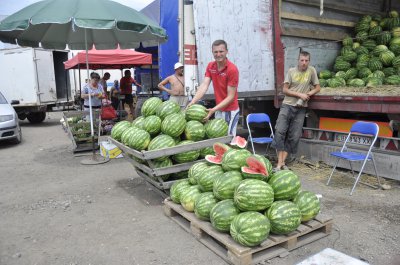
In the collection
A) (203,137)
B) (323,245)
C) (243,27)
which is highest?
(243,27)

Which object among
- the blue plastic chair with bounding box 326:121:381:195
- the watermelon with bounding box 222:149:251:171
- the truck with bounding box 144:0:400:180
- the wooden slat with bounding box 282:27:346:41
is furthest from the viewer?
the wooden slat with bounding box 282:27:346:41

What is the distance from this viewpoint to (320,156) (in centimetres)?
629

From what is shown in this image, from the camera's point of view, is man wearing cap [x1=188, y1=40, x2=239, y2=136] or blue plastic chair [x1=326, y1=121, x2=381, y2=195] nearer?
man wearing cap [x1=188, y1=40, x2=239, y2=136]

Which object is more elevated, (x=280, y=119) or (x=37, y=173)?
(x=280, y=119)

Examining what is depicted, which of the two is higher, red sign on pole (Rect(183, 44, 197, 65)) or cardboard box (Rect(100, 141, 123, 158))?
red sign on pole (Rect(183, 44, 197, 65))

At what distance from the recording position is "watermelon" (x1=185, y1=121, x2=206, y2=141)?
4426 mm

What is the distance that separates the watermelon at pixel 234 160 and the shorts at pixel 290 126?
2585 millimetres

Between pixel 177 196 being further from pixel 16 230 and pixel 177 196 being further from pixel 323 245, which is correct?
pixel 16 230

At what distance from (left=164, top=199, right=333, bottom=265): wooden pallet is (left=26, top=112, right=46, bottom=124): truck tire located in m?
Result: 13.2

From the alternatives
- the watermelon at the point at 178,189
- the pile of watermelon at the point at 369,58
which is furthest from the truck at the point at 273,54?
the watermelon at the point at 178,189

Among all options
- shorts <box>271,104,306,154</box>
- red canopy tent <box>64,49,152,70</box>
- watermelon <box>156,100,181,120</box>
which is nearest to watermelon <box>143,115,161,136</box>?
watermelon <box>156,100,181,120</box>

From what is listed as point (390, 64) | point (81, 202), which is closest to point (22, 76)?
point (81, 202)

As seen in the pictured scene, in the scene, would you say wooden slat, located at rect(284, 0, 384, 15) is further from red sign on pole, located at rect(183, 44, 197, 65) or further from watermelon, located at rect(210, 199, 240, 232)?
watermelon, located at rect(210, 199, 240, 232)

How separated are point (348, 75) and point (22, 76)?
12937 mm
